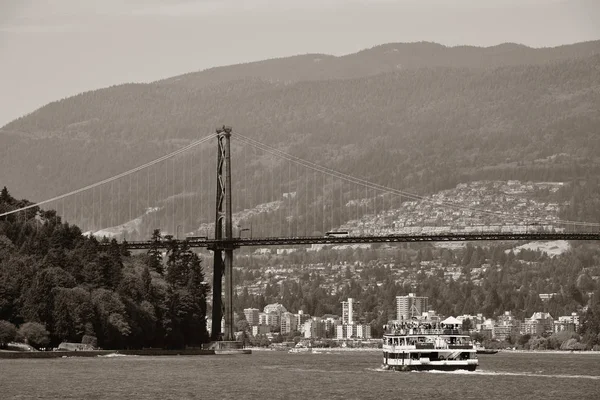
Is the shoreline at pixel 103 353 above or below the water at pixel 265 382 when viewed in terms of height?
above

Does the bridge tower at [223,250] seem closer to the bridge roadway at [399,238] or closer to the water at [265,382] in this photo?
the bridge roadway at [399,238]

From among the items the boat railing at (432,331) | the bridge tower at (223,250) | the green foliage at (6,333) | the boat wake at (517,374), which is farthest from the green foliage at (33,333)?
the boat wake at (517,374)

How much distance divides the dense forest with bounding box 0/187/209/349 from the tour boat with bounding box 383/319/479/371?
33.3m

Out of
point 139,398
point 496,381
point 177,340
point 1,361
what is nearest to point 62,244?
point 177,340

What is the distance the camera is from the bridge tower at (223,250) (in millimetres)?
136625

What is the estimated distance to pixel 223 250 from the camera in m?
139

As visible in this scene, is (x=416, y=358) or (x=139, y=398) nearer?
(x=139, y=398)

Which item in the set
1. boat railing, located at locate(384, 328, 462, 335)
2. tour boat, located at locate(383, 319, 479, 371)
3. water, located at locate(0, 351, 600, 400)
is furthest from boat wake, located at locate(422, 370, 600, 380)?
boat railing, located at locate(384, 328, 462, 335)

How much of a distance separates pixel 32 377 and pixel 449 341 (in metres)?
23.6

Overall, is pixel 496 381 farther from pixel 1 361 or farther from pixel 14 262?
pixel 14 262

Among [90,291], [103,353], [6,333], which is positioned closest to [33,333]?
[6,333]

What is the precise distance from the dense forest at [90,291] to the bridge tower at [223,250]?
3.90 meters

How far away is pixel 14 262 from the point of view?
127 metres

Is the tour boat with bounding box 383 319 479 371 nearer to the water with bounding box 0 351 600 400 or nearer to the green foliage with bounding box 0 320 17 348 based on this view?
the water with bounding box 0 351 600 400
